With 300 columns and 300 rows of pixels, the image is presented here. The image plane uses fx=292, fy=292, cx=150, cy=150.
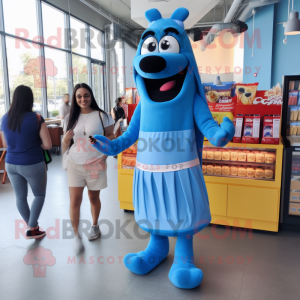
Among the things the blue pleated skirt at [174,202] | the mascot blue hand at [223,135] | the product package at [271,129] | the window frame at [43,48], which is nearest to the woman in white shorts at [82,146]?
the blue pleated skirt at [174,202]

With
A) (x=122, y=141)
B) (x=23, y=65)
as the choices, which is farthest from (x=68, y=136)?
(x=23, y=65)

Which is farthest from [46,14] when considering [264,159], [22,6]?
[264,159]

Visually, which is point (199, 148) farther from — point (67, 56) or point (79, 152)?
point (67, 56)

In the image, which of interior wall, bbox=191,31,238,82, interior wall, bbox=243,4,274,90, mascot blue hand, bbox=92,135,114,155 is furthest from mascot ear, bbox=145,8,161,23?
interior wall, bbox=191,31,238,82

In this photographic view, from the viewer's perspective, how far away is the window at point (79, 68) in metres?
10.1

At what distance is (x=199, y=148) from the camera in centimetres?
235

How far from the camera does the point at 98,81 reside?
12.2 metres

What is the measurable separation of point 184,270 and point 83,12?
413 inches

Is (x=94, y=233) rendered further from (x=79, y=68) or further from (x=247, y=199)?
(x=79, y=68)

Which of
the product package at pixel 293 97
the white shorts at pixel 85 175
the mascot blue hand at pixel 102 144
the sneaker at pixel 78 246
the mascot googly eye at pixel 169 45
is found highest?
the mascot googly eye at pixel 169 45

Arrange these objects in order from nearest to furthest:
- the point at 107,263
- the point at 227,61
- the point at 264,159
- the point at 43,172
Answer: the point at 107,263
the point at 43,172
the point at 264,159
the point at 227,61

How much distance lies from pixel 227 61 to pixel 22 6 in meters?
8.18

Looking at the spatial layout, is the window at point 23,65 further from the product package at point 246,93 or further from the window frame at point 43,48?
the product package at point 246,93

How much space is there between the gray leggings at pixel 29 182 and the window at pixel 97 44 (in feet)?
31.1
